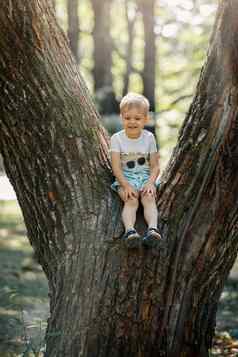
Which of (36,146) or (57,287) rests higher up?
(36,146)

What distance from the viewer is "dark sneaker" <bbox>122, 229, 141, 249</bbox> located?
439cm

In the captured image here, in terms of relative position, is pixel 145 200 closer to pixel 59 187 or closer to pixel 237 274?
pixel 59 187

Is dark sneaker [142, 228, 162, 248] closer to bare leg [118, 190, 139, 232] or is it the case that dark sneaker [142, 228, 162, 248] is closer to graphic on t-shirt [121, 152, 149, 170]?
bare leg [118, 190, 139, 232]

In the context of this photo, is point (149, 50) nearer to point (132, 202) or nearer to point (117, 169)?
point (117, 169)

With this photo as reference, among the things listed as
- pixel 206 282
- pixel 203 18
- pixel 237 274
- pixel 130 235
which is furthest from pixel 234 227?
pixel 203 18

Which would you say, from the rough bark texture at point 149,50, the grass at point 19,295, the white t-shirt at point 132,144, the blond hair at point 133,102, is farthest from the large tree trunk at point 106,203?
the rough bark texture at point 149,50

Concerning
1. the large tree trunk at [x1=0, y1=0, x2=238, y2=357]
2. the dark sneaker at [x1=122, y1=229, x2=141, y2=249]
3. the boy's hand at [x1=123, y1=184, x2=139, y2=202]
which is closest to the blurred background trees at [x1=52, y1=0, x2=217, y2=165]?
the large tree trunk at [x1=0, y1=0, x2=238, y2=357]

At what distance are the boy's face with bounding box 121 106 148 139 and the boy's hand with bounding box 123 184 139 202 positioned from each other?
1.29 feet

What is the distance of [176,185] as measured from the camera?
4.62m

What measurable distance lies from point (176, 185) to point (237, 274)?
6.64m

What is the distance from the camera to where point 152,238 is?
4375 millimetres

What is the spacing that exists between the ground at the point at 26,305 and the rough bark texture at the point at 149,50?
126 inches

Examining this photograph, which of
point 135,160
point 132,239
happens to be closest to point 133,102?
point 135,160

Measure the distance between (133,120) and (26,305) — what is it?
433 centimetres
